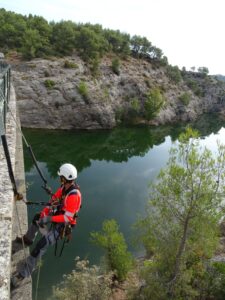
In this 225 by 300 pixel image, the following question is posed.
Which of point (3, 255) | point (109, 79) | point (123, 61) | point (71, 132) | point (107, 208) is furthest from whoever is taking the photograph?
point (123, 61)

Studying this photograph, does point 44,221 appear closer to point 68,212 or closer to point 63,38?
point 68,212

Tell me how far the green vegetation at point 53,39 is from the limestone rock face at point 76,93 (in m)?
2.89

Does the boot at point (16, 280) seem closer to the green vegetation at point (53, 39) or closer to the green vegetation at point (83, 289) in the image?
the green vegetation at point (83, 289)

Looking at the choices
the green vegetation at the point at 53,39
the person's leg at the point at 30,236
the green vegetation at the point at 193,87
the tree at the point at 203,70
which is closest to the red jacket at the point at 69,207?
the person's leg at the point at 30,236

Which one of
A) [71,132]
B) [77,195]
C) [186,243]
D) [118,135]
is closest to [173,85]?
[118,135]

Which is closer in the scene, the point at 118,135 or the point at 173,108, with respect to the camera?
the point at 118,135

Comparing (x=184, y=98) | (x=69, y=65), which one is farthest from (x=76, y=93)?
(x=184, y=98)

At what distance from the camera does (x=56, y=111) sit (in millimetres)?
56219

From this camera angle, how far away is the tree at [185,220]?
16531 mm

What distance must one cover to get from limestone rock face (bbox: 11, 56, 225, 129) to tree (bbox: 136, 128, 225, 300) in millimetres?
39864

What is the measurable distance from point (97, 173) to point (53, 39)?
40.3 m

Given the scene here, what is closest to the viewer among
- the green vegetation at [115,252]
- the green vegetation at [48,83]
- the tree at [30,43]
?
the green vegetation at [115,252]

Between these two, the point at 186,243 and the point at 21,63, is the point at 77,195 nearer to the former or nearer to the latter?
the point at 186,243

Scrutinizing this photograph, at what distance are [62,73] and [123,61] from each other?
1109 inches
